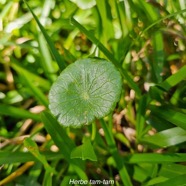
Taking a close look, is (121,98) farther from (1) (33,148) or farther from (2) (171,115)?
(1) (33,148)

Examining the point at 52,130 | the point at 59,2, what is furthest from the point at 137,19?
the point at 52,130

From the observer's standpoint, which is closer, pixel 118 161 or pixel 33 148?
pixel 33 148

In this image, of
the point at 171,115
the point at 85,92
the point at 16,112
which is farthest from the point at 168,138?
the point at 16,112

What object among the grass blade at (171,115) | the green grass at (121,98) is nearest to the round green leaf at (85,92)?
the green grass at (121,98)

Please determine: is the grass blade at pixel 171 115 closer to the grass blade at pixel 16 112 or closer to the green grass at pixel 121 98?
the green grass at pixel 121 98

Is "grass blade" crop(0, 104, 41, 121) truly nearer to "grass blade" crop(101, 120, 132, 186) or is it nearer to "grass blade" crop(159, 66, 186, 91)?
"grass blade" crop(101, 120, 132, 186)

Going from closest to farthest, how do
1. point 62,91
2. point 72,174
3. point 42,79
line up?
1. point 62,91
2. point 72,174
3. point 42,79

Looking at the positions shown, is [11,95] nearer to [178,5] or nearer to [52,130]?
[52,130]
